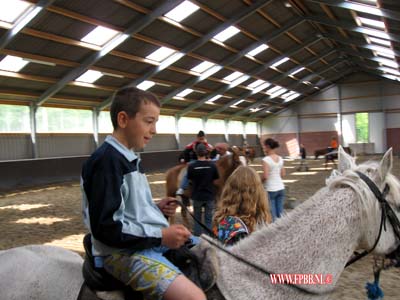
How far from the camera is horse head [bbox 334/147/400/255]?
161 centimetres

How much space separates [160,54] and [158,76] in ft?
6.56

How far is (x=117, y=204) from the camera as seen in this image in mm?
1312

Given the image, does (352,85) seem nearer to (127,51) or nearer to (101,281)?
(127,51)

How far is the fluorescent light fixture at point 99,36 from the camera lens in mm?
12364

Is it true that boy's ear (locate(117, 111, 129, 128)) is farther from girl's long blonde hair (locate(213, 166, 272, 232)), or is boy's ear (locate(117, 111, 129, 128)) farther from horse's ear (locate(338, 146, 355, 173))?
girl's long blonde hair (locate(213, 166, 272, 232))

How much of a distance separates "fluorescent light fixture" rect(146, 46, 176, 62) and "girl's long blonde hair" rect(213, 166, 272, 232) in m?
13.1

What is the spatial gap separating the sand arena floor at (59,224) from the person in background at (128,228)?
822 millimetres

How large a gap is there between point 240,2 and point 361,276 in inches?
433

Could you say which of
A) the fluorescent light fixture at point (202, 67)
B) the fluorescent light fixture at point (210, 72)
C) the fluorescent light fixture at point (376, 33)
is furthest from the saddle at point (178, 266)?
the fluorescent light fixture at point (210, 72)

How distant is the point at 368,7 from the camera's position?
10.8 metres

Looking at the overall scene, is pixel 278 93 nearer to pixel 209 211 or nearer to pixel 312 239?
pixel 209 211

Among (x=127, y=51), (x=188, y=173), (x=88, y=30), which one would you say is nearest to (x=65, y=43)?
(x=88, y=30)

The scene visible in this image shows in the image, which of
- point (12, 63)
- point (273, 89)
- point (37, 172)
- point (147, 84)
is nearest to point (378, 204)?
point (12, 63)

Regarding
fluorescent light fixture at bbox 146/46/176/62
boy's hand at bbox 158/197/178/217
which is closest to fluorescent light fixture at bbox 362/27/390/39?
fluorescent light fixture at bbox 146/46/176/62
